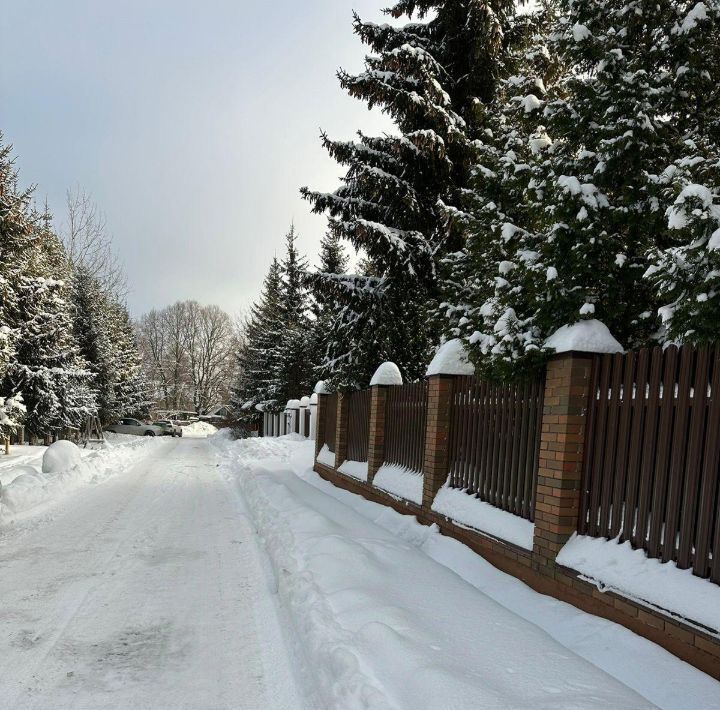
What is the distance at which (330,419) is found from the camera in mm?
13219

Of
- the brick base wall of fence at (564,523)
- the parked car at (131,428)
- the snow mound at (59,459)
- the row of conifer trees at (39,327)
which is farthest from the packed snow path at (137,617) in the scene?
the parked car at (131,428)

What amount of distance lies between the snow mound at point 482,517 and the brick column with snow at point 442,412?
0.17 meters

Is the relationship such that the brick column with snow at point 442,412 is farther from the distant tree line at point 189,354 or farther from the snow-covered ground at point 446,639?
the distant tree line at point 189,354

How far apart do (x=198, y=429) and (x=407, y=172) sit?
134 ft

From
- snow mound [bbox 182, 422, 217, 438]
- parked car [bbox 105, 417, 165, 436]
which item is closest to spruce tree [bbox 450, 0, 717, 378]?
parked car [bbox 105, 417, 165, 436]

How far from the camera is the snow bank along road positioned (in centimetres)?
286

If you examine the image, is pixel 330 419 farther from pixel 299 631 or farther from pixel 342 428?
pixel 299 631

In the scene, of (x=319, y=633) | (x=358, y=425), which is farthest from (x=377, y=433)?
(x=319, y=633)

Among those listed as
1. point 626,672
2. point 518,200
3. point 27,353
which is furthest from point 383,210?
point 27,353

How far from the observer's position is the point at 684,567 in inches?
128

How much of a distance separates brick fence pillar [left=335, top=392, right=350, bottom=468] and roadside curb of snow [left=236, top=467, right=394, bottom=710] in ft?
16.0

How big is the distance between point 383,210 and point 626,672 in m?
11.2

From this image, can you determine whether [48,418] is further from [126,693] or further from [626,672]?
[626,672]

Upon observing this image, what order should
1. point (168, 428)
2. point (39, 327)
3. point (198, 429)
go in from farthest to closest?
point (198, 429)
point (168, 428)
point (39, 327)
